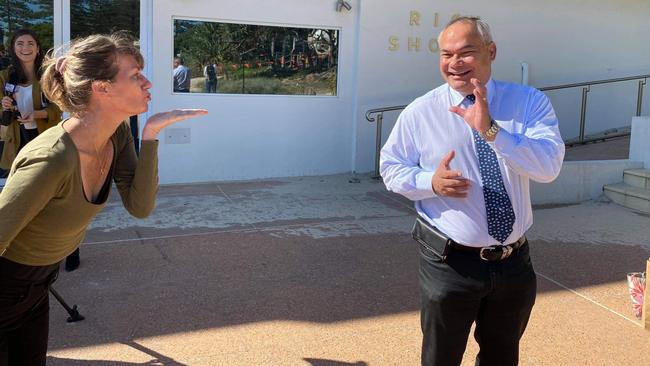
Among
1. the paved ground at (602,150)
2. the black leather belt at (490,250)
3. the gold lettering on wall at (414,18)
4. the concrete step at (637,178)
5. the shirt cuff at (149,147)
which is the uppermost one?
the gold lettering on wall at (414,18)

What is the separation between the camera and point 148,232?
5785mm

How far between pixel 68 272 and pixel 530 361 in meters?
3.48

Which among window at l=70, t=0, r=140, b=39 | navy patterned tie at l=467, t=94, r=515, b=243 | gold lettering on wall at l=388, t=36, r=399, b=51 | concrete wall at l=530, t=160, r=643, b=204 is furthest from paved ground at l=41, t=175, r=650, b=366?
gold lettering on wall at l=388, t=36, r=399, b=51

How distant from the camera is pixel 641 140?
7641 mm

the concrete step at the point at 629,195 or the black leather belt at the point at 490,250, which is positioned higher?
the black leather belt at the point at 490,250

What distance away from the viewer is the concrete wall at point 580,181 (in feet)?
24.3

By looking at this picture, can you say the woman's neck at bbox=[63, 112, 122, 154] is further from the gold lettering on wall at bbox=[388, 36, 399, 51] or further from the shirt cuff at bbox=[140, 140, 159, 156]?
the gold lettering on wall at bbox=[388, 36, 399, 51]

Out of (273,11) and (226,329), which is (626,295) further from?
(273,11)

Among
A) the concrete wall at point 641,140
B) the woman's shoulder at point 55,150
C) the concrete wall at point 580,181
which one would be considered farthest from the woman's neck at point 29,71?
the concrete wall at point 641,140

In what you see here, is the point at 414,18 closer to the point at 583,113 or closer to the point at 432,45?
the point at 432,45

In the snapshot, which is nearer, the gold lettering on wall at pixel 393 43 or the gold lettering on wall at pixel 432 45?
the gold lettering on wall at pixel 393 43

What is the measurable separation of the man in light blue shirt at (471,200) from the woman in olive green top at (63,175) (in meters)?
0.93

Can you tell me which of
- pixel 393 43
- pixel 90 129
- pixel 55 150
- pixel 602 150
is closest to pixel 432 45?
pixel 393 43

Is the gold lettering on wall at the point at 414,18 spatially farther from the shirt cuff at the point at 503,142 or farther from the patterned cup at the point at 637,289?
the shirt cuff at the point at 503,142
